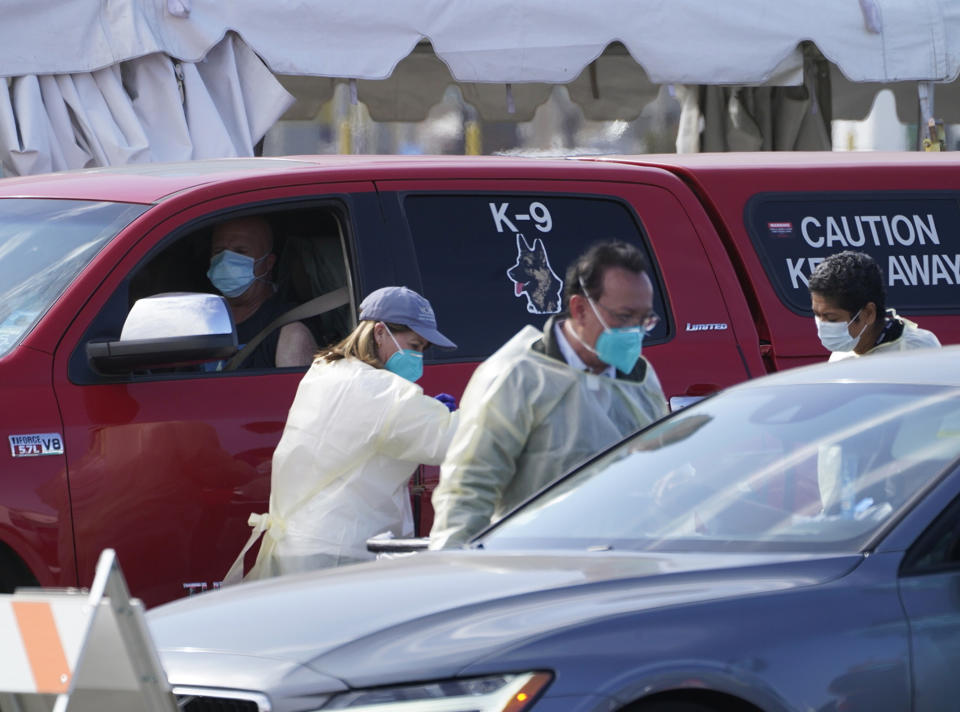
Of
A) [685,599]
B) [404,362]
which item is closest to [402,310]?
[404,362]

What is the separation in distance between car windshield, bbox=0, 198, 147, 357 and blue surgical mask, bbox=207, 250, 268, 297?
526mm

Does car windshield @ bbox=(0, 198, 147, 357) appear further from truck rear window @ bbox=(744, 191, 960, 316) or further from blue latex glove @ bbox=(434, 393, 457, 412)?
truck rear window @ bbox=(744, 191, 960, 316)

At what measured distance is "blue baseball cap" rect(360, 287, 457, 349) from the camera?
548 centimetres

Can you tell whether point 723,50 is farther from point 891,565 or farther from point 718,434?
point 891,565

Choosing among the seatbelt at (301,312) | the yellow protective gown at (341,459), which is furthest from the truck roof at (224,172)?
the yellow protective gown at (341,459)

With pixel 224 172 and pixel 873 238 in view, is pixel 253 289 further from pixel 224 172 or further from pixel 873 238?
pixel 873 238

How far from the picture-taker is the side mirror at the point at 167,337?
5215mm

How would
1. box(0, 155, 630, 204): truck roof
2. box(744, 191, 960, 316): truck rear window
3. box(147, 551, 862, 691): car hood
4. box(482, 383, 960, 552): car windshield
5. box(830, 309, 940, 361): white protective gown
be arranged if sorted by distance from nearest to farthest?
box(147, 551, 862, 691): car hood, box(482, 383, 960, 552): car windshield, box(830, 309, 940, 361): white protective gown, box(0, 155, 630, 204): truck roof, box(744, 191, 960, 316): truck rear window

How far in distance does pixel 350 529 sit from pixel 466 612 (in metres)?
1.86

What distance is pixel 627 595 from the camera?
3566mm

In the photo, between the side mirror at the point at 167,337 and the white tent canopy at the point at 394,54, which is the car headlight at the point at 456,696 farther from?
the white tent canopy at the point at 394,54

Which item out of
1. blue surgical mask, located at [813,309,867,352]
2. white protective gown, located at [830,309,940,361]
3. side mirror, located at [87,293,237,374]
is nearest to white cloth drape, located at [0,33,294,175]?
side mirror, located at [87,293,237,374]

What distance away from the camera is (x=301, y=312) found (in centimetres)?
623

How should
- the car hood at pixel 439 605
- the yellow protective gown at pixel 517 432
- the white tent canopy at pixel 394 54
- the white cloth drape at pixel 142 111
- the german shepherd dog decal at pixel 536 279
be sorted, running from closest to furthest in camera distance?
the car hood at pixel 439 605 → the yellow protective gown at pixel 517 432 → the german shepherd dog decal at pixel 536 279 → the white cloth drape at pixel 142 111 → the white tent canopy at pixel 394 54
